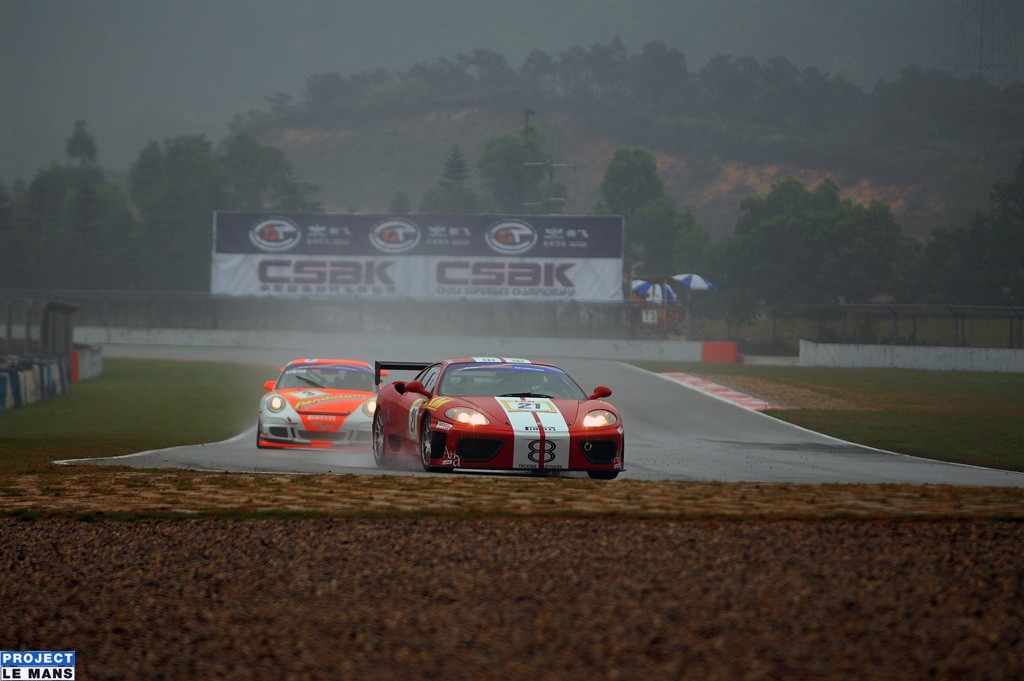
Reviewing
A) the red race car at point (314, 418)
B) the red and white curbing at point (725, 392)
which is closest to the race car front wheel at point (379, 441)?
the red race car at point (314, 418)

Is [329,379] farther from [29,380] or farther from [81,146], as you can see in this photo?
[81,146]

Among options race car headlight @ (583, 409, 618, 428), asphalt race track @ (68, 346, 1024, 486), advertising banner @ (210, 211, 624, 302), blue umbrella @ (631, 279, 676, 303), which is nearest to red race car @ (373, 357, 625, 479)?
race car headlight @ (583, 409, 618, 428)

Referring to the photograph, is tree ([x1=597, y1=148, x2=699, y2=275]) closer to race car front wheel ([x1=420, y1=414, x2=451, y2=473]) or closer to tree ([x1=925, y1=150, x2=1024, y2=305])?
tree ([x1=925, y1=150, x2=1024, y2=305])

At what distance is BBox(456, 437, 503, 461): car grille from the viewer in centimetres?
1102

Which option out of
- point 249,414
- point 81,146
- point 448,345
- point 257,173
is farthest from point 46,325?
point 81,146

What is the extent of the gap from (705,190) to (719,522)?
17196cm

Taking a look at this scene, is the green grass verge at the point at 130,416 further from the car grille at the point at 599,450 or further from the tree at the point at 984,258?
the tree at the point at 984,258

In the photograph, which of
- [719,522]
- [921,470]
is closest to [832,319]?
[921,470]

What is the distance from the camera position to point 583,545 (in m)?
6.94

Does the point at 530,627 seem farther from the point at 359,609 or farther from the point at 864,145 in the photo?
the point at 864,145

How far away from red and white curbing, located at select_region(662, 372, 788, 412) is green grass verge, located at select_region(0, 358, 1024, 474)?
0.97m

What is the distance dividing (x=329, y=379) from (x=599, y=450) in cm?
606

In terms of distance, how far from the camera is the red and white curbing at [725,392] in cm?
2588

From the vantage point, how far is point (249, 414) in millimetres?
22422
